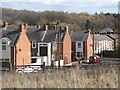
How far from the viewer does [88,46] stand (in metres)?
58.7

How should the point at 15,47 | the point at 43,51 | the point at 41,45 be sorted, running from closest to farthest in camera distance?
the point at 15,47 → the point at 43,51 → the point at 41,45

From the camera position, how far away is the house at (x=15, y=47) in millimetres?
41031

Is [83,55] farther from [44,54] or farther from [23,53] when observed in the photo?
[23,53]

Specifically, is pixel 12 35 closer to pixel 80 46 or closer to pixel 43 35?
pixel 43 35

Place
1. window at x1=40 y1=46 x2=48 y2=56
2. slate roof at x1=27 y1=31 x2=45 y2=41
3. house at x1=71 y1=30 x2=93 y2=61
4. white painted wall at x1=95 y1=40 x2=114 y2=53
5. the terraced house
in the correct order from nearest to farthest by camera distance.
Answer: the terraced house
window at x1=40 y1=46 x2=48 y2=56
slate roof at x1=27 y1=31 x2=45 y2=41
house at x1=71 y1=30 x2=93 y2=61
white painted wall at x1=95 y1=40 x2=114 y2=53

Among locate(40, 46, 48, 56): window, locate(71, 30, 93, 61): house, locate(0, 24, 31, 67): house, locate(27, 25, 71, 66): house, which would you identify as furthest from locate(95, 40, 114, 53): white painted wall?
locate(0, 24, 31, 67): house

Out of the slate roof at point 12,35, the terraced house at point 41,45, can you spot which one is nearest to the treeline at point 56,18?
the terraced house at point 41,45

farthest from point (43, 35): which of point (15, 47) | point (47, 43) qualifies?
point (15, 47)

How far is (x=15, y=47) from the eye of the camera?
135 feet

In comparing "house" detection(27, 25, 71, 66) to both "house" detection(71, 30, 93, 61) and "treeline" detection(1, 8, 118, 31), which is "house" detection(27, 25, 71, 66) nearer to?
"house" detection(71, 30, 93, 61)

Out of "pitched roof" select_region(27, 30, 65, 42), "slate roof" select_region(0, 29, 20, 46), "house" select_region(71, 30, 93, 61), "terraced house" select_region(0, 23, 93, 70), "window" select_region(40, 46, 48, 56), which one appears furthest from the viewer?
"house" select_region(71, 30, 93, 61)

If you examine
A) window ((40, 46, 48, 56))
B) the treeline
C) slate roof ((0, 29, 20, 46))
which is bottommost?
window ((40, 46, 48, 56))

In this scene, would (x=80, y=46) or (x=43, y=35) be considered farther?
(x=80, y=46)

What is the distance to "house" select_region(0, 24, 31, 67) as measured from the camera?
135 feet
